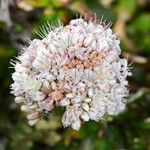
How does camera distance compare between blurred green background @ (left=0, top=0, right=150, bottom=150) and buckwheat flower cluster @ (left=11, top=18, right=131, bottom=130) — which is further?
blurred green background @ (left=0, top=0, right=150, bottom=150)

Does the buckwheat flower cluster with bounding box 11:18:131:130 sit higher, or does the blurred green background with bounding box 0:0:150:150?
the blurred green background with bounding box 0:0:150:150

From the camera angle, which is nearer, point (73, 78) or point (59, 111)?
point (73, 78)

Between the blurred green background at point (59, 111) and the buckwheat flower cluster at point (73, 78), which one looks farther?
the blurred green background at point (59, 111)

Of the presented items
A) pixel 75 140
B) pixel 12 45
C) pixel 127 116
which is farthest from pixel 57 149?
pixel 12 45

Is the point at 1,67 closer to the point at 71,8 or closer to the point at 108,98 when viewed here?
the point at 71,8
